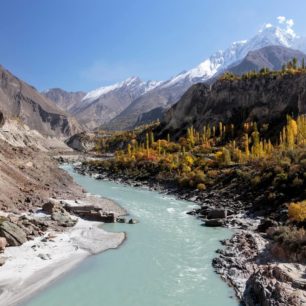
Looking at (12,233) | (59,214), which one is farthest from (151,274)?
(59,214)

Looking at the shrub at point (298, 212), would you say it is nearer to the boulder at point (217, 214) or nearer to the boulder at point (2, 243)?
the boulder at point (217, 214)

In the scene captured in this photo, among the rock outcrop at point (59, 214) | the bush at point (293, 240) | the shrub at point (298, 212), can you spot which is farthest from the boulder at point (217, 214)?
the rock outcrop at point (59, 214)

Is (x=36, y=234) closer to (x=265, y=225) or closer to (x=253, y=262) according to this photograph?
(x=253, y=262)

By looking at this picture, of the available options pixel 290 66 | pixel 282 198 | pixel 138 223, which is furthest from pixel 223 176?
pixel 290 66

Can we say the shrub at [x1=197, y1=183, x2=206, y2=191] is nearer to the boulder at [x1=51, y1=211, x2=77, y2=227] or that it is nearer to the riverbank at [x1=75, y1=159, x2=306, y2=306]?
the riverbank at [x1=75, y1=159, x2=306, y2=306]

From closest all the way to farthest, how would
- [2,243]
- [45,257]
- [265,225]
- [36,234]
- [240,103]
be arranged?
[45,257] → [2,243] → [36,234] → [265,225] → [240,103]
